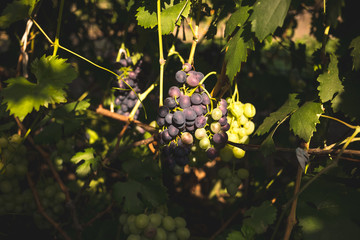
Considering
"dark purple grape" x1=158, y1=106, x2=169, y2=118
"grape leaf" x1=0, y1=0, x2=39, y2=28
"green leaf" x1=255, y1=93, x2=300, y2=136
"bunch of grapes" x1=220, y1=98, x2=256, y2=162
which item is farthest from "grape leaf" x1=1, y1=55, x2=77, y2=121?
"green leaf" x1=255, y1=93, x2=300, y2=136

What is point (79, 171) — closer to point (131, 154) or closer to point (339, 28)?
point (131, 154)

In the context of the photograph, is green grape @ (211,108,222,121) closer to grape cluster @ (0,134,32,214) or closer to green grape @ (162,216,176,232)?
green grape @ (162,216,176,232)

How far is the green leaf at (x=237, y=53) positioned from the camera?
3.34 feet

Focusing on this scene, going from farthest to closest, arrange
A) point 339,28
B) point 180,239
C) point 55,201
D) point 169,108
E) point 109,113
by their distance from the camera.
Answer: point 55,201, point 109,113, point 339,28, point 180,239, point 169,108

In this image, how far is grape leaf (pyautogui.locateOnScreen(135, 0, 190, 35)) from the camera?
120 cm

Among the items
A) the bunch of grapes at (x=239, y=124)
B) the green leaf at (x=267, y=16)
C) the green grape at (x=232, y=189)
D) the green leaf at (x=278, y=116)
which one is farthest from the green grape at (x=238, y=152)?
the green leaf at (x=267, y=16)

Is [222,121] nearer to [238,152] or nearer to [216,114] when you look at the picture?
[216,114]

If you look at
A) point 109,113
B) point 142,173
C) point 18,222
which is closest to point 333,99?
point 142,173

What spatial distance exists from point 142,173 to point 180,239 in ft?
1.18

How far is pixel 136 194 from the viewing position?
4.31 feet

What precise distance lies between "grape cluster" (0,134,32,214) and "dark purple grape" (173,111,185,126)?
89cm

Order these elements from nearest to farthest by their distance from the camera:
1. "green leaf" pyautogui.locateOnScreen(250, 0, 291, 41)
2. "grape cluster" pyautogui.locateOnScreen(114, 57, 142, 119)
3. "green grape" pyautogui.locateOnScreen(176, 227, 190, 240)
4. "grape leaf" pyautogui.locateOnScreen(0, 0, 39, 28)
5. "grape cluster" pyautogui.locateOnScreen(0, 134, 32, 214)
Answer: "green leaf" pyautogui.locateOnScreen(250, 0, 291, 41) → "grape leaf" pyautogui.locateOnScreen(0, 0, 39, 28) → "green grape" pyautogui.locateOnScreen(176, 227, 190, 240) → "grape cluster" pyautogui.locateOnScreen(0, 134, 32, 214) → "grape cluster" pyautogui.locateOnScreen(114, 57, 142, 119)

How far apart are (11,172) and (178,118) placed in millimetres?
1074

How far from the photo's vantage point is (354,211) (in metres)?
1.02
